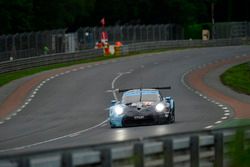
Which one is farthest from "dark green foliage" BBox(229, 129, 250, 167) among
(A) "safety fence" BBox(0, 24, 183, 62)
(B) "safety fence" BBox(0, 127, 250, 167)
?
(A) "safety fence" BBox(0, 24, 183, 62)

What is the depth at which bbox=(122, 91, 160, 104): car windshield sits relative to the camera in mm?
27016

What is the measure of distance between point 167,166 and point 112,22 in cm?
10377

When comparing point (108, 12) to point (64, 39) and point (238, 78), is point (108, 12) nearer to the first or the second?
point (64, 39)

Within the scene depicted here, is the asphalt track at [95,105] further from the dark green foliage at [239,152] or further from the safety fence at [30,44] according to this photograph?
the dark green foliage at [239,152]

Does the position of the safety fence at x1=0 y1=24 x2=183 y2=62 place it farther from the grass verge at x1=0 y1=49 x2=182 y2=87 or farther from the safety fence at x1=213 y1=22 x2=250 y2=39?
the safety fence at x1=213 y1=22 x2=250 y2=39

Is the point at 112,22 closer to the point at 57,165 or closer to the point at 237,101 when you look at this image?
the point at 237,101

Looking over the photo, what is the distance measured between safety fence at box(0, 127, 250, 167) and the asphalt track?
26.6 ft

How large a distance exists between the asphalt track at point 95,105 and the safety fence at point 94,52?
106 inches

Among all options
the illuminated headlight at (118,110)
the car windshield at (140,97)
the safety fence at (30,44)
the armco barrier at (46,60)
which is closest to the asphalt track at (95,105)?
the illuminated headlight at (118,110)

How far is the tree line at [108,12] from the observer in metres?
91.6

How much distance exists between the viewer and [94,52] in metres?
70.6

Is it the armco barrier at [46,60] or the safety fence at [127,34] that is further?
the safety fence at [127,34]

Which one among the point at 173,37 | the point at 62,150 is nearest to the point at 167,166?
the point at 62,150

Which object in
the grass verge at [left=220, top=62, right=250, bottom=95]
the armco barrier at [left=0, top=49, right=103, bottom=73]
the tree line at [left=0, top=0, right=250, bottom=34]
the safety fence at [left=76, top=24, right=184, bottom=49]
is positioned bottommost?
the grass verge at [left=220, top=62, right=250, bottom=95]
